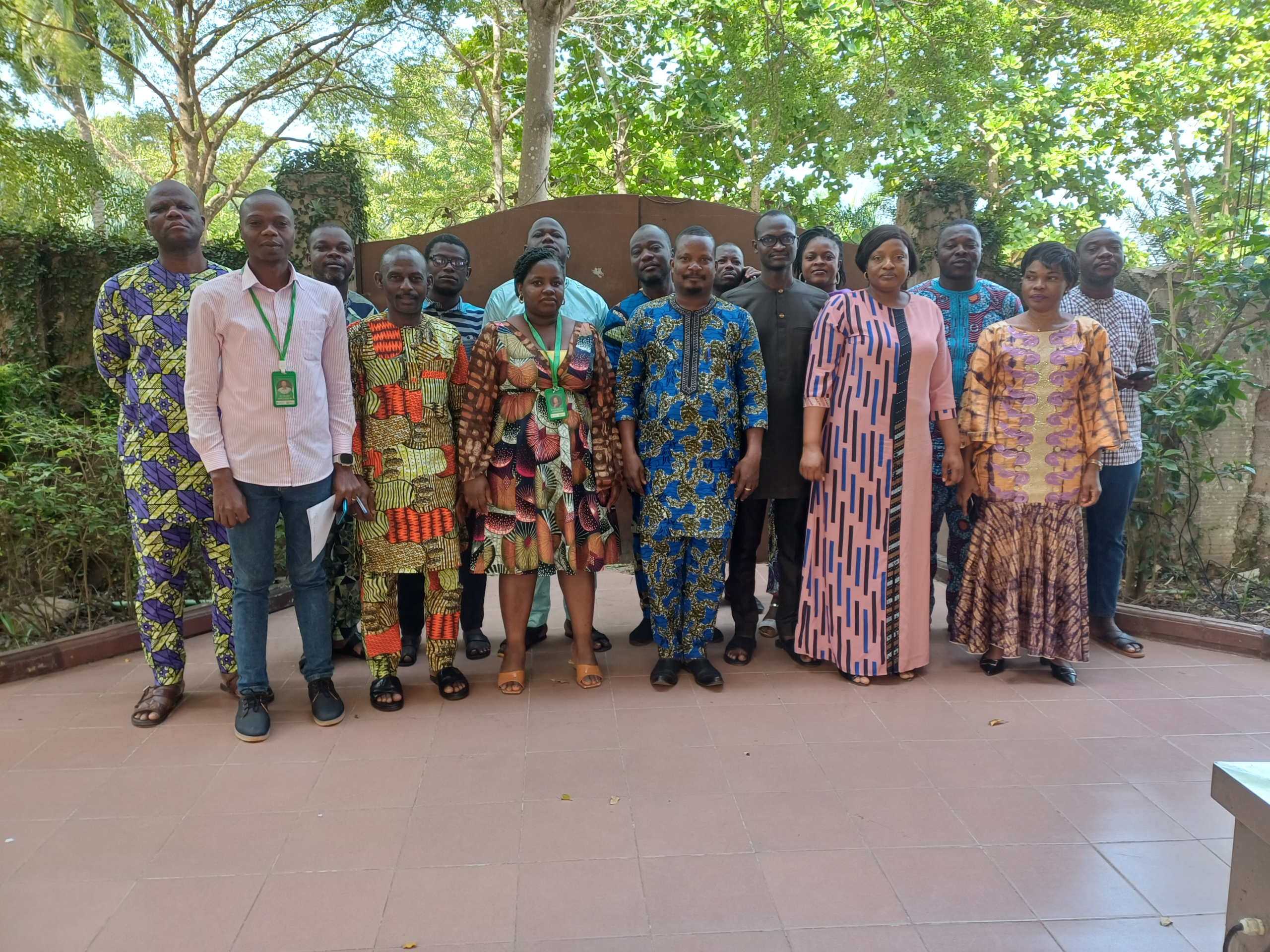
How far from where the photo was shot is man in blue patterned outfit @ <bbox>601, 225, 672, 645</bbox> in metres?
3.84

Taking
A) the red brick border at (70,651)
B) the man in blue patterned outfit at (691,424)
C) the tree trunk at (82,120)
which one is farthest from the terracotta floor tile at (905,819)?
the tree trunk at (82,120)

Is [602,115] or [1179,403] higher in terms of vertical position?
[602,115]

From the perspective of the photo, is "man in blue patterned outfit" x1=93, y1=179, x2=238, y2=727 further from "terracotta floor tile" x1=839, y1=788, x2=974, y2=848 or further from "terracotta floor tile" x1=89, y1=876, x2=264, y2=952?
"terracotta floor tile" x1=839, y1=788, x2=974, y2=848

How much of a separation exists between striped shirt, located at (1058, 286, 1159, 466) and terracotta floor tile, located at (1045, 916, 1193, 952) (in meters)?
2.38

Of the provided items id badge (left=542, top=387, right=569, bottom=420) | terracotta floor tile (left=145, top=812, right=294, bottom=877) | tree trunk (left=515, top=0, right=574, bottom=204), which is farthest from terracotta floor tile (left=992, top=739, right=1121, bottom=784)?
tree trunk (left=515, top=0, right=574, bottom=204)

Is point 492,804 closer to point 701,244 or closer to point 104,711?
point 104,711

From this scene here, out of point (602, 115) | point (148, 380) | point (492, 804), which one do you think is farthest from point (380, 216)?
point (492, 804)

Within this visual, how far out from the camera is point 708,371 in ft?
11.1

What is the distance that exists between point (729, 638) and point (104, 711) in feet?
9.00

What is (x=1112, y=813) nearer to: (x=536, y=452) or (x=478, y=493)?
(x=536, y=452)

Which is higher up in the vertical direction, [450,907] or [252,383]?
[252,383]

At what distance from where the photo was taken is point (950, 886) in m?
2.18

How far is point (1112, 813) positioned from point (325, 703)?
2.77 metres

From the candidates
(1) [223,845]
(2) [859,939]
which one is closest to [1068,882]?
(2) [859,939]
